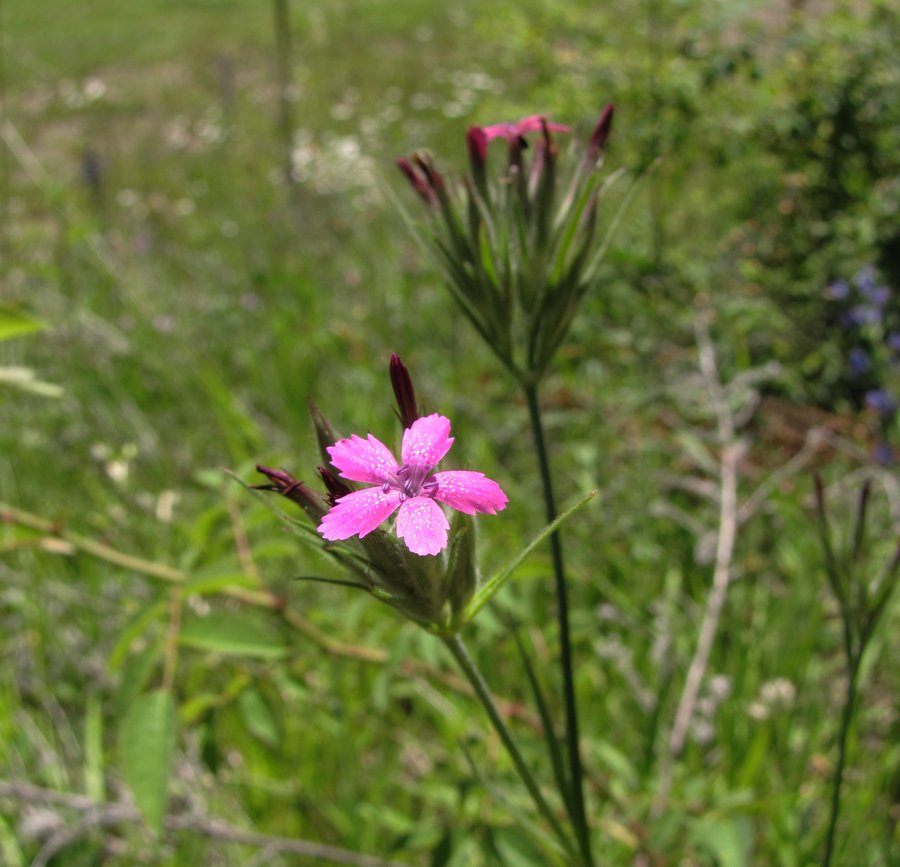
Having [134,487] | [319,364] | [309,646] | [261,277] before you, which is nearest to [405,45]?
[261,277]

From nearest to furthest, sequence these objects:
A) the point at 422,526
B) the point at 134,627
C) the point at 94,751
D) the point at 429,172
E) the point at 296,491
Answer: the point at 422,526 → the point at 296,491 → the point at 429,172 → the point at 134,627 → the point at 94,751

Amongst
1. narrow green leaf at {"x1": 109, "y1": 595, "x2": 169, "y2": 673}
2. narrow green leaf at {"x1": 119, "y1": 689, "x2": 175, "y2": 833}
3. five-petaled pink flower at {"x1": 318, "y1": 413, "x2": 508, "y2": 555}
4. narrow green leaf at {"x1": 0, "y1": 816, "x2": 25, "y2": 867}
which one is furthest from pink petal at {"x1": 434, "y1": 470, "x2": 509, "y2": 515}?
narrow green leaf at {"x1": 0, "y1": 816, "x2": 25, "y2": 867}

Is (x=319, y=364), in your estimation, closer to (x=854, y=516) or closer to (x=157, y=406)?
(x=157, y=406)

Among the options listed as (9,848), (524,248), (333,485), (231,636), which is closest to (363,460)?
(333,485)

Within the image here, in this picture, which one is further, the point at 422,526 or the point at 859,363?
the point at 859,363

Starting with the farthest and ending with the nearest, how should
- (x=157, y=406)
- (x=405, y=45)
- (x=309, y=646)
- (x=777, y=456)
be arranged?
1. (x=405, y=45)
2. (x=157, y=406)
3. (x=777, y=456)
4. (x=309, y=646)

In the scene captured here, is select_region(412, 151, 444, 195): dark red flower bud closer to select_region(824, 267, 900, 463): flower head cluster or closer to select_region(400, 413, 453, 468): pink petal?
select_region(400, 413, 453, 468): pink petal

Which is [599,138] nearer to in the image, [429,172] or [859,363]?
[429,172]

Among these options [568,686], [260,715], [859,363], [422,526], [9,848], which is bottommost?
[9,848]
